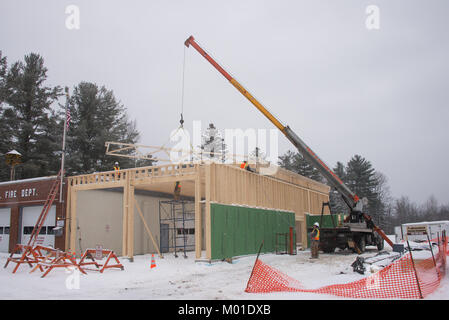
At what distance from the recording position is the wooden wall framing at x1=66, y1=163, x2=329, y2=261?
54.3 ft

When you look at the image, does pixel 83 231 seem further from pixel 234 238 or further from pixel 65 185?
pixel 234 238

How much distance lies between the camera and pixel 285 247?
72.7ft

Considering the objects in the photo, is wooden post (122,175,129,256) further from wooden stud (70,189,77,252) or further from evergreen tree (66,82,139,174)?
evergreen tree (66,82,139,174)

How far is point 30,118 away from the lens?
34094mm

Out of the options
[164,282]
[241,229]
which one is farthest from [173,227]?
[164,282]

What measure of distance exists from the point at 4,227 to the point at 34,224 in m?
2.98

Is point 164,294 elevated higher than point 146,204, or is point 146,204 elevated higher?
point 146,204

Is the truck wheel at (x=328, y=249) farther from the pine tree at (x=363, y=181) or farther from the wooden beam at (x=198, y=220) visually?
the pine tree at (x=363, y=181)

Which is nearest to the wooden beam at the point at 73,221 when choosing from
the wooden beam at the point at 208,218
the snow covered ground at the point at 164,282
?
the snow covered ground at the point at 164,282

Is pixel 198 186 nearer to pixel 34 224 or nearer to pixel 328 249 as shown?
pixel 328 249

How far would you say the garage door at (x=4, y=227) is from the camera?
2183 cm
